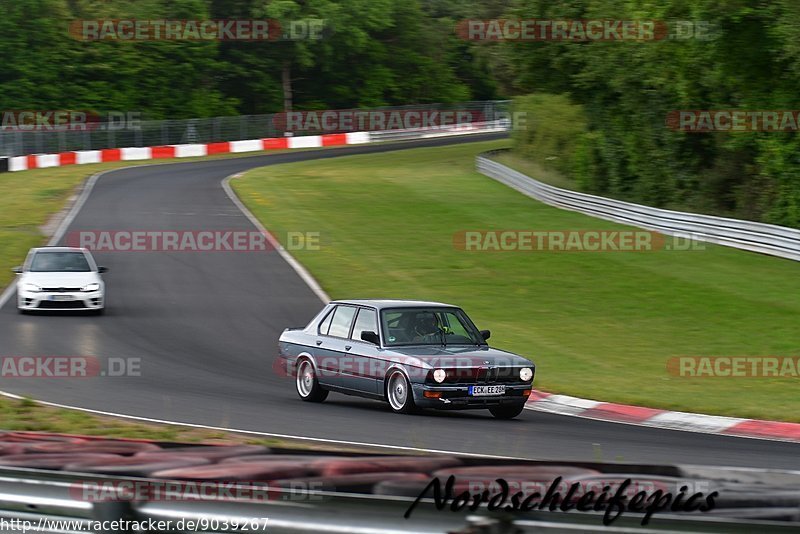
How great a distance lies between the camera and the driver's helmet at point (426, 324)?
13.4m

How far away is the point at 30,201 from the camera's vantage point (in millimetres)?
39656

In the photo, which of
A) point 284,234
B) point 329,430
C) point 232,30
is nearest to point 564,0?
point 284,234

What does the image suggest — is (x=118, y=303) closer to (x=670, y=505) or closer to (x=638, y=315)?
(x=638, y=315)

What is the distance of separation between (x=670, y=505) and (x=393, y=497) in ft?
2.56

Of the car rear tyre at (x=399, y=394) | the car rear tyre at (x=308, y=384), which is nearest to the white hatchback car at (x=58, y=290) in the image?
the car rear tyre at (x=308, y=384)

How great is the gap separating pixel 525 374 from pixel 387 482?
945 centimetres

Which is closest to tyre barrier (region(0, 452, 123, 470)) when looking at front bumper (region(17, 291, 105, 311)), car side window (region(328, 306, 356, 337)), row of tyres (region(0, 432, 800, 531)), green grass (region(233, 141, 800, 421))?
row of tyres (region(0, 432, 800, 531))

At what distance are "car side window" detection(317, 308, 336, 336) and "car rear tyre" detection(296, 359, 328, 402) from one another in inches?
16.6

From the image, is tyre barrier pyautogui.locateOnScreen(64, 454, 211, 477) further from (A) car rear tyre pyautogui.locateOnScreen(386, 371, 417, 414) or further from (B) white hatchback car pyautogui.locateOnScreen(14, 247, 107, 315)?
(B) white hatchback car pyautogui.locateOnScreen(14, 247, 107, 315)

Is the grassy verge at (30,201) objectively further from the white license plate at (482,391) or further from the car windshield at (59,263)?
the white license plate at (482,391)

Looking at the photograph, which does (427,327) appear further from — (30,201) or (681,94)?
(30,201)

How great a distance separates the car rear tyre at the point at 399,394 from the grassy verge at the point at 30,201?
14564mm

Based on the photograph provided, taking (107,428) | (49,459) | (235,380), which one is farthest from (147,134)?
(49,459)

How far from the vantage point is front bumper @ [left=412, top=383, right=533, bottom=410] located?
1224 cm
